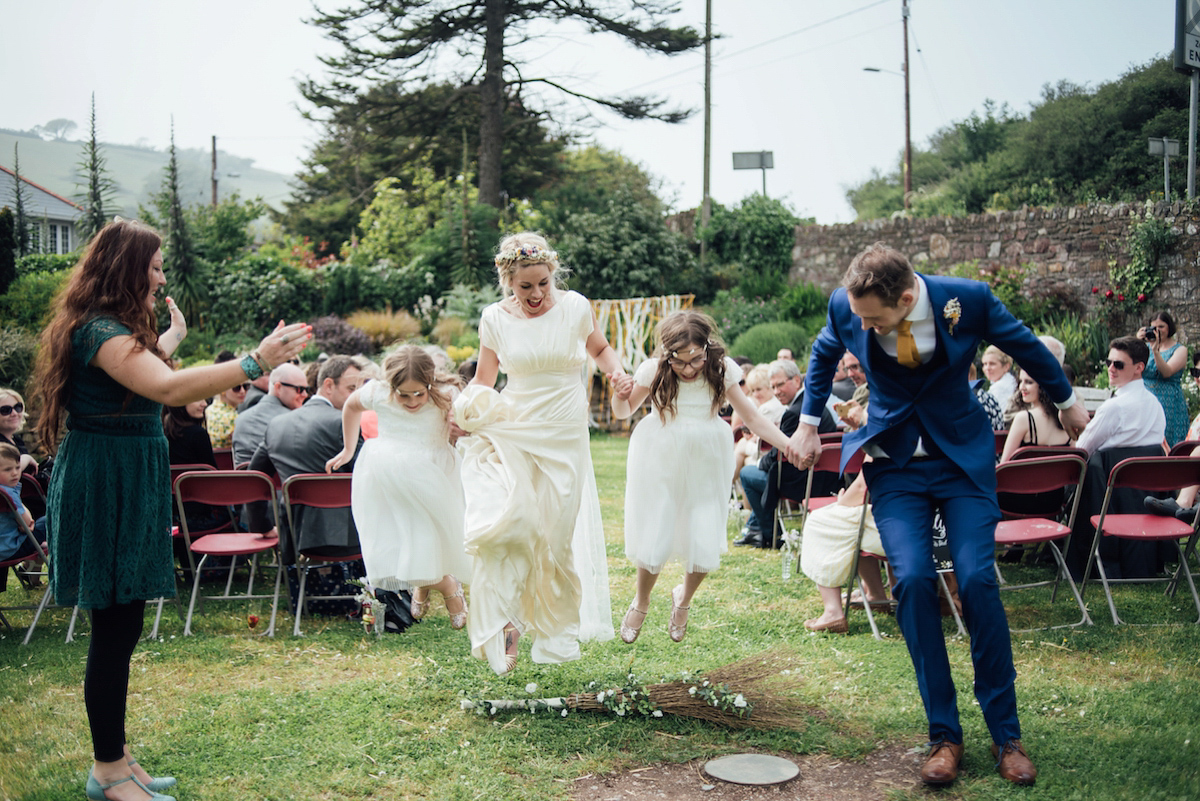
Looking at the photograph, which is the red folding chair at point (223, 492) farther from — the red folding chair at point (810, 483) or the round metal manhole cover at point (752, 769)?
the red folding chair at point (810, 483)

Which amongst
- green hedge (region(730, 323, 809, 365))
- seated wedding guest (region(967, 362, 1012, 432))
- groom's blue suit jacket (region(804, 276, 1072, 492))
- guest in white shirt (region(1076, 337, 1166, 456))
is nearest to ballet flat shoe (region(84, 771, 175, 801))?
groom's blue suit jacket (region(804, 276, 1072, 492))

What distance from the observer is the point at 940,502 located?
364cm

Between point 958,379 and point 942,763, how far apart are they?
1454mm

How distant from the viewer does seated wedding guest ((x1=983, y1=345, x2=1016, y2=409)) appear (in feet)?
25.5

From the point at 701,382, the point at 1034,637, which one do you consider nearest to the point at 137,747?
the point at 701,382

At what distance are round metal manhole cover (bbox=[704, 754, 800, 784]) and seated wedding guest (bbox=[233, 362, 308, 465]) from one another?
460 centimetres

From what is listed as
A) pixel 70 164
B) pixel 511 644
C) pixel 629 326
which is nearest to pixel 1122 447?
pixel 511 644

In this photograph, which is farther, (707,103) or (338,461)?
(707,103)

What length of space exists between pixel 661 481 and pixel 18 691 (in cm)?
342

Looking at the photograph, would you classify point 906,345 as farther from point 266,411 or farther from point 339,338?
point 339,338

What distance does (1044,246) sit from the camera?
1455cm

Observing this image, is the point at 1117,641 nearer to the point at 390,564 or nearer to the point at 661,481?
the point at 661,481

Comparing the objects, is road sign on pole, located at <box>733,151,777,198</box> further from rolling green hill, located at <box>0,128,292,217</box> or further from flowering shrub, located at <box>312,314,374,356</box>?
rolling green hill, located at <box>0,128,292,217</box>

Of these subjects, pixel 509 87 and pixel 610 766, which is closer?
pixel 610 766
